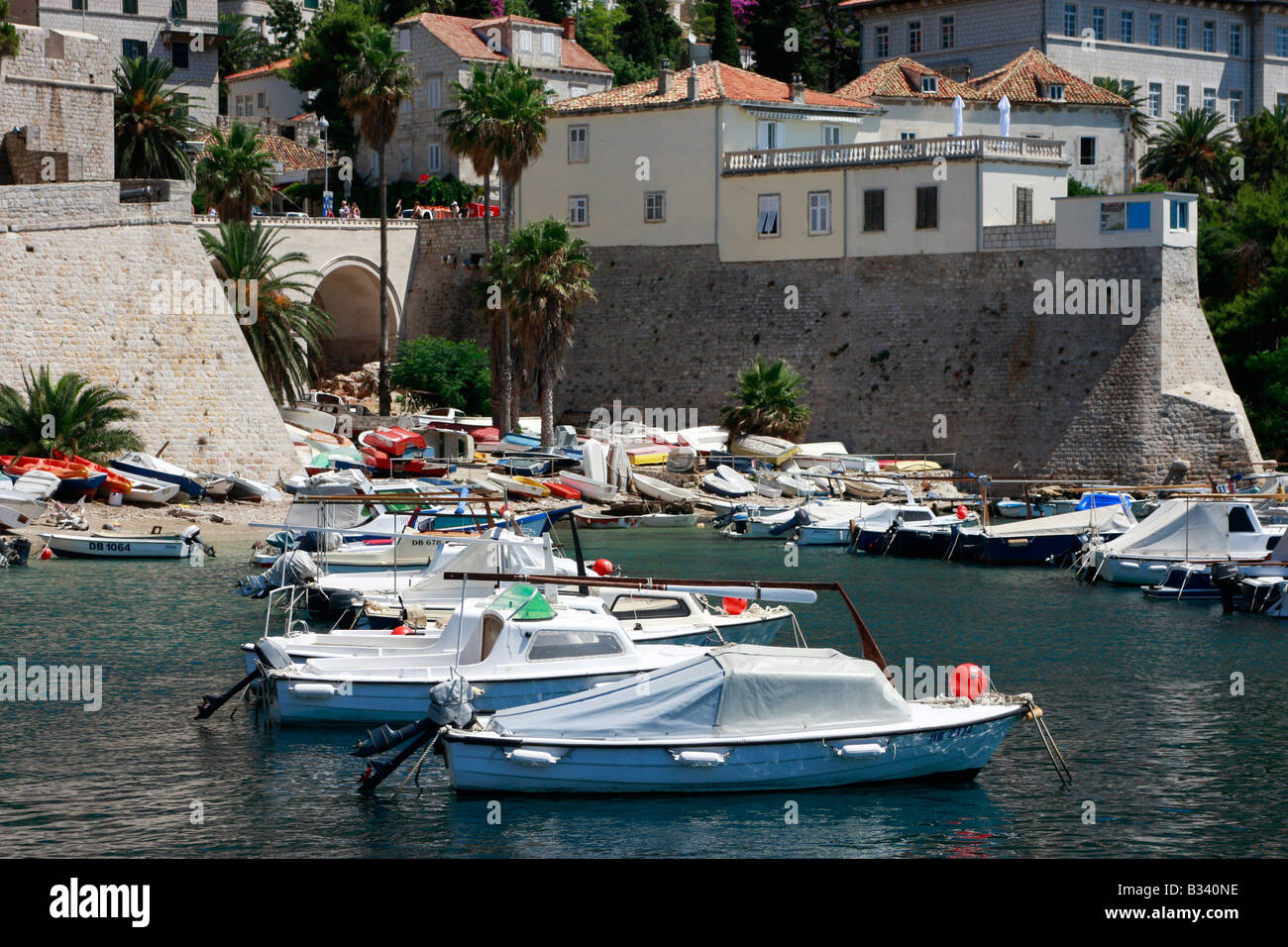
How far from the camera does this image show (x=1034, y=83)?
69.4 metres

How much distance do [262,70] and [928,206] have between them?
48067 mm

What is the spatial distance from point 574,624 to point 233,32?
82.7 metres

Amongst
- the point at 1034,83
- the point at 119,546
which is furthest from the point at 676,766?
the point at 1034,83

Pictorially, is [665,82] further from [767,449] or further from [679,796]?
[679,796]

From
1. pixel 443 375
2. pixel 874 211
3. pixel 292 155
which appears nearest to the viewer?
pixel 874 211

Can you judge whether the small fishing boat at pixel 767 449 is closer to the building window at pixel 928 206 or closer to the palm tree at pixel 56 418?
the building window at pixel 928 206

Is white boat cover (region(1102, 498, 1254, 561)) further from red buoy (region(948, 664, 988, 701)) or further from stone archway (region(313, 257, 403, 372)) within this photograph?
stone archway (region(313, 257, 403, 372))

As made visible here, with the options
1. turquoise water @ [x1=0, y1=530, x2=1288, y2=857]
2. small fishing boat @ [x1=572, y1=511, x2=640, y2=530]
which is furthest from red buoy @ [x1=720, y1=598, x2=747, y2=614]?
small fishing boat @ [x1=572, y1=511, x2=640, y2=530]

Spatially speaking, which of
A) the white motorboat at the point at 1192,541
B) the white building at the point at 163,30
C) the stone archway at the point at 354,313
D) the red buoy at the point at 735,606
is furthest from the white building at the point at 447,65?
the red buoy at the point at 735,606

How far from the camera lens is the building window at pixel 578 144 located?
200ft

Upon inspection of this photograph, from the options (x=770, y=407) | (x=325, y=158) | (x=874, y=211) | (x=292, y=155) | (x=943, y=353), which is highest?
(x=292, y=155)

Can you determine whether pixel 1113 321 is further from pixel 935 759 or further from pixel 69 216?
pixel 935 759

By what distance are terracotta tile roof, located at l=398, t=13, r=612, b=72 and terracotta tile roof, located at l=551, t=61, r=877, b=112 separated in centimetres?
1376

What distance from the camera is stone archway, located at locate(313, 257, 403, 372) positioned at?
2576 inches
